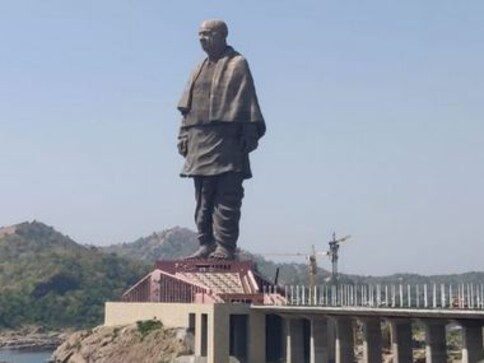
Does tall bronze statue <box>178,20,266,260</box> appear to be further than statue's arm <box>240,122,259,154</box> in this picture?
No

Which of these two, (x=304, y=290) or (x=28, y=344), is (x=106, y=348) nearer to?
(x=304, y=290)

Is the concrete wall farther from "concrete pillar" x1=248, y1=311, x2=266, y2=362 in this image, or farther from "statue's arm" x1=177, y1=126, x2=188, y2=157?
"statue's arm" x1=177, y1=126, x2=188, y2=157

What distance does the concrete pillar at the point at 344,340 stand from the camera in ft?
221

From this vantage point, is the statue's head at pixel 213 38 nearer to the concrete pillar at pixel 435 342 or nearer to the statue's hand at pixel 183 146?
the statue's hand at pixel 183 146

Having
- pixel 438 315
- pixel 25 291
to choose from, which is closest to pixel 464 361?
pixel 438 315

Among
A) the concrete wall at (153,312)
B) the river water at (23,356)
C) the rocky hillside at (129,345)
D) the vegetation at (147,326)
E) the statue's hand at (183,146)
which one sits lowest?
the river water at (23,356)

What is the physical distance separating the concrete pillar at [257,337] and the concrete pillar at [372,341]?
39.8 ft

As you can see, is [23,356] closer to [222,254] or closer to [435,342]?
[222,254]

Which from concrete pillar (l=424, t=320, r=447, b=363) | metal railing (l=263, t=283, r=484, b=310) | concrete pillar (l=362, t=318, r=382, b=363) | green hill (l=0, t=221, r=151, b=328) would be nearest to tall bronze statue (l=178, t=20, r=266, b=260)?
metal railing (l=263, t=283, r=484, b=310)

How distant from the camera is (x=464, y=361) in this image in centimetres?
5422

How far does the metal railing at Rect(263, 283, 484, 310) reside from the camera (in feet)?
183

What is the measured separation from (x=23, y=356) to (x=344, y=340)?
6724cm

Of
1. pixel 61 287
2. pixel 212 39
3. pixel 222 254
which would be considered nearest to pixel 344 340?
pixel 222 254

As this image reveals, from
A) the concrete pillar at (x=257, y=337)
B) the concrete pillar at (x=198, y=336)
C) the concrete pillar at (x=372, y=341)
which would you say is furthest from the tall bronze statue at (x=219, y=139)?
the concrete pillar at (x=372, y=341)
